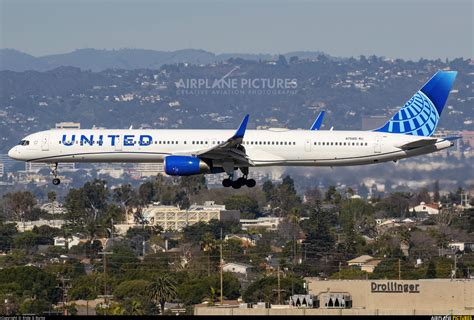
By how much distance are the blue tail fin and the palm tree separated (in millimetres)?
32606

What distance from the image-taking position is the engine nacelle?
283 ft

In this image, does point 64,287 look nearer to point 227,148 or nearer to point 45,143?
point 45,143

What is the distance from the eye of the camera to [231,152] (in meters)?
86.9

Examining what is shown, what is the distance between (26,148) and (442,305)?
30.9m

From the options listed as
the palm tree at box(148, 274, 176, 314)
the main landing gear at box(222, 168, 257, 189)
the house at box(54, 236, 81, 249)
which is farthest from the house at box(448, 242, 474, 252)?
the main landing gear at box(222, 168, 257, 189)

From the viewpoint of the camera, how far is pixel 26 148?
3568 inches

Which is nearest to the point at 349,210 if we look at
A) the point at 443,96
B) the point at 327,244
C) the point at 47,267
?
the point at 327,244

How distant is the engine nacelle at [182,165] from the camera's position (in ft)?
283

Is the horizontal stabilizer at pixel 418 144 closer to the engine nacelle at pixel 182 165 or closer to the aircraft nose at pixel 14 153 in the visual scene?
the engine nacelle at pixel 182 165

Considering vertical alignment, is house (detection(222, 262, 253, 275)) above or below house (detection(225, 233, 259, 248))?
below

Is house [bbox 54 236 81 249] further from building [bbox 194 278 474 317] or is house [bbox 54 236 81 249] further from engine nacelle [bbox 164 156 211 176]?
building [bbox 194 278 474 317]

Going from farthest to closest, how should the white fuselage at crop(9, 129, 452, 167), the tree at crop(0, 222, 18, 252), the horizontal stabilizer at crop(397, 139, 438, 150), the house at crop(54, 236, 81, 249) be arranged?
1. the house at crop(54, 236, 81, 249)
2. the tree at crop(0, 222, 18, 252)
3. the white fuselage at crop(9, 129, 452, 167)
4. the horizontal stabilizer at crop(397, 139, 438, 150)

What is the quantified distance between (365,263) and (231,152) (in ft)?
186

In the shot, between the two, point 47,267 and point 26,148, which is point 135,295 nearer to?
point 47,267
